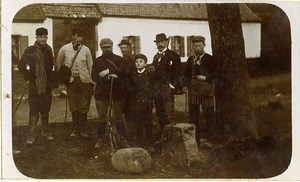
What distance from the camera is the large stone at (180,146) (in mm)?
5000

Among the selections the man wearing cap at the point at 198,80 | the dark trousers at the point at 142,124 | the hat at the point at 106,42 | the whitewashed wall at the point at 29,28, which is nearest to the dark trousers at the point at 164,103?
the dark trousers at the point at 142,124

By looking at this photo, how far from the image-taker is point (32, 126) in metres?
5.08

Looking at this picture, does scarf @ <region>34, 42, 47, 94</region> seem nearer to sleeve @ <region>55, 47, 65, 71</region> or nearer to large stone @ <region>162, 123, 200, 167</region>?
sleeve @ <region>55, 47, 65, 71</region>

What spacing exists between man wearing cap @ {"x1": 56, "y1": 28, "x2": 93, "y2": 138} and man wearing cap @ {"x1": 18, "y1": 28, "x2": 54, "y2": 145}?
5.9 inches

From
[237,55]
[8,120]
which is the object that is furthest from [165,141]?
[8,120]

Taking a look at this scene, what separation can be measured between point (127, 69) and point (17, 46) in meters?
1.30

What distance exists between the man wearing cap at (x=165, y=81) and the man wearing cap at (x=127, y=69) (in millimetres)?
279

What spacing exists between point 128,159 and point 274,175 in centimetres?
170

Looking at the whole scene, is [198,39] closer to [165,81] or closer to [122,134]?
[165,81]

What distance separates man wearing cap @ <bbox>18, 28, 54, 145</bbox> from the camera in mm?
5070

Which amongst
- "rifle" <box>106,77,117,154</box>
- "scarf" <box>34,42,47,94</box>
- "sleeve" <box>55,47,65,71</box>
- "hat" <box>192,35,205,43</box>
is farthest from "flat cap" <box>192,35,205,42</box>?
"scarf" <box>34,42,47,94</box>

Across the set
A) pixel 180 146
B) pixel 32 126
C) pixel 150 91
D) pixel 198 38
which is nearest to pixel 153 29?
pixel 198 38

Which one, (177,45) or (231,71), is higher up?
(177,45)

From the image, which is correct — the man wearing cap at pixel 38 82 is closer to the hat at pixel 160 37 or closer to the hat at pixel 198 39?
the hat at pixel 160 37
